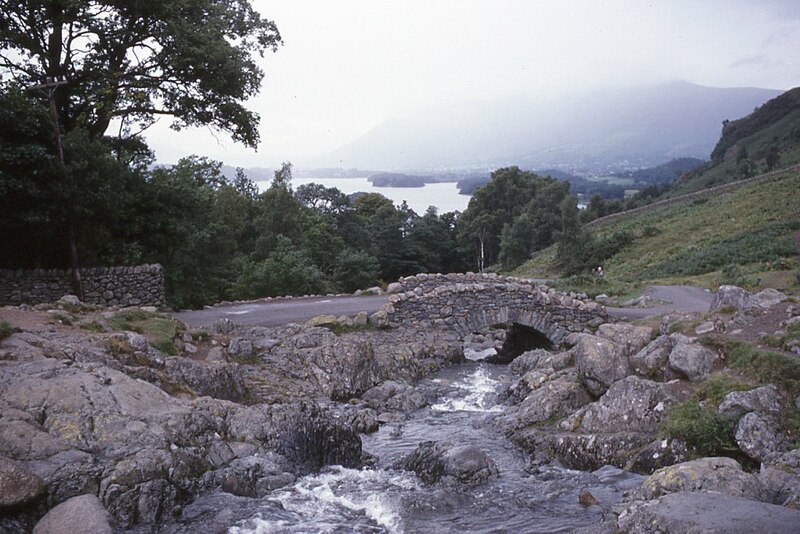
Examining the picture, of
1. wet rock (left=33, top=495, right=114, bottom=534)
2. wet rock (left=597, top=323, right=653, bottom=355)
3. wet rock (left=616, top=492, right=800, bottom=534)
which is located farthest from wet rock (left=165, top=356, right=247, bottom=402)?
wet rock (left=616, top=492, right=800, bottom=534)

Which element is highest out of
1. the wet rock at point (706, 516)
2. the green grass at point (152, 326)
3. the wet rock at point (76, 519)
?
the green grass at point (152, 326)

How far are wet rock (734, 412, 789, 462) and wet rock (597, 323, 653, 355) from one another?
462cm

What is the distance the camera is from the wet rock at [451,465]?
11438 millimetres

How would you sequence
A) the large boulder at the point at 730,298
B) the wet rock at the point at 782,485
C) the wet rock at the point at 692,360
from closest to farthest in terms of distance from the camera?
the wet rock at the point at 782,485 < the wet rock at the point at 692,360 < the large boulder at the point at 730,298

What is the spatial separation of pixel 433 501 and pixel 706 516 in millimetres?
4891

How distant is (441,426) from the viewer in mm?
15586

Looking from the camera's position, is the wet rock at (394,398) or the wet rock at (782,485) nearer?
the wet rock at (782,485)

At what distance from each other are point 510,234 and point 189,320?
168ft

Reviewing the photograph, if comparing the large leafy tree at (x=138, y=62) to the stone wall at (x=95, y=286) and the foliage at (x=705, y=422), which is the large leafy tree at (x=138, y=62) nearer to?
the stone wall at (x=95, y=286)

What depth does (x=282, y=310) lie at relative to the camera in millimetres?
24781

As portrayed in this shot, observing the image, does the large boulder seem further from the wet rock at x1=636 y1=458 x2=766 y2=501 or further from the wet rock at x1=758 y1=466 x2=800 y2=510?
the wet rock at x1=636 y1=458 x2=766 y2=501

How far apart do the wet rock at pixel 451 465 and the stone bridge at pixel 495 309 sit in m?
11.2

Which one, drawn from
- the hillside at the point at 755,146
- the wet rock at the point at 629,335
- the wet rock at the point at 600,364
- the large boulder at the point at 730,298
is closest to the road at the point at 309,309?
the large boulder at the point at 730,298

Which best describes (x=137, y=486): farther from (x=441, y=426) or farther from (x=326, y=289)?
(x=326, y=289)
